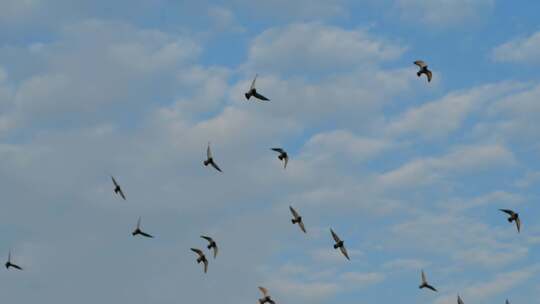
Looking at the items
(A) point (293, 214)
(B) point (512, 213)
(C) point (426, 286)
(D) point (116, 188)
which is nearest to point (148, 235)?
(D) point (116, 188)

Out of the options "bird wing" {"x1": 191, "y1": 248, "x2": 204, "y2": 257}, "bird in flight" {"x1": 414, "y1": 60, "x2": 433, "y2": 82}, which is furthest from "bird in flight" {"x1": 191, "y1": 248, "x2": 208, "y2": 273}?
"bird in flight" {"x1": 414, "y1": 60, "x2": 433, "y2": 82}

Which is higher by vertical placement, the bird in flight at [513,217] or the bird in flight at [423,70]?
the bird in flight at [423,70]

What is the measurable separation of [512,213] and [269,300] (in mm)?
32846

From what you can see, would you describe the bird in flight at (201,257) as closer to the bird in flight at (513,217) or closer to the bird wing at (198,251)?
the bird wing at (198,251)

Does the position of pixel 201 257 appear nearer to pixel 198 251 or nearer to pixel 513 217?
pixel 198 251

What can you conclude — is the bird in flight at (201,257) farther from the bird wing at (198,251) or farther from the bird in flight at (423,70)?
the bird in flight at (423,70)

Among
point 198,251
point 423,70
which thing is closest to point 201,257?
point 198,251

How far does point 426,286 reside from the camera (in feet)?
443

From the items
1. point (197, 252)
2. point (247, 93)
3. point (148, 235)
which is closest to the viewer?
point (247, 93)

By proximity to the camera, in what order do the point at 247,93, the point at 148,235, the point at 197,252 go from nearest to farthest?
the point at 247,93 < the point at 148,235 < the point at 197,252

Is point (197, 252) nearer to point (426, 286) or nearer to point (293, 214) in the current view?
point (293, 214)

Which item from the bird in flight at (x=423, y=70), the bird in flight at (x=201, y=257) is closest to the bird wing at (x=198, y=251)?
the bird in flight at (x=201, y=257)

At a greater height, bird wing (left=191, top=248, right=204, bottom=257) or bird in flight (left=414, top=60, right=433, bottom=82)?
bird in flight (left=414, top=60, right=433, bottom=82)

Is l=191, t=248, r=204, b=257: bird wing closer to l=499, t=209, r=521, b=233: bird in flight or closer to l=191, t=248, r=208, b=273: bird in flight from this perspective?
l=191, t=248, r=208, b=273: bird in flight
